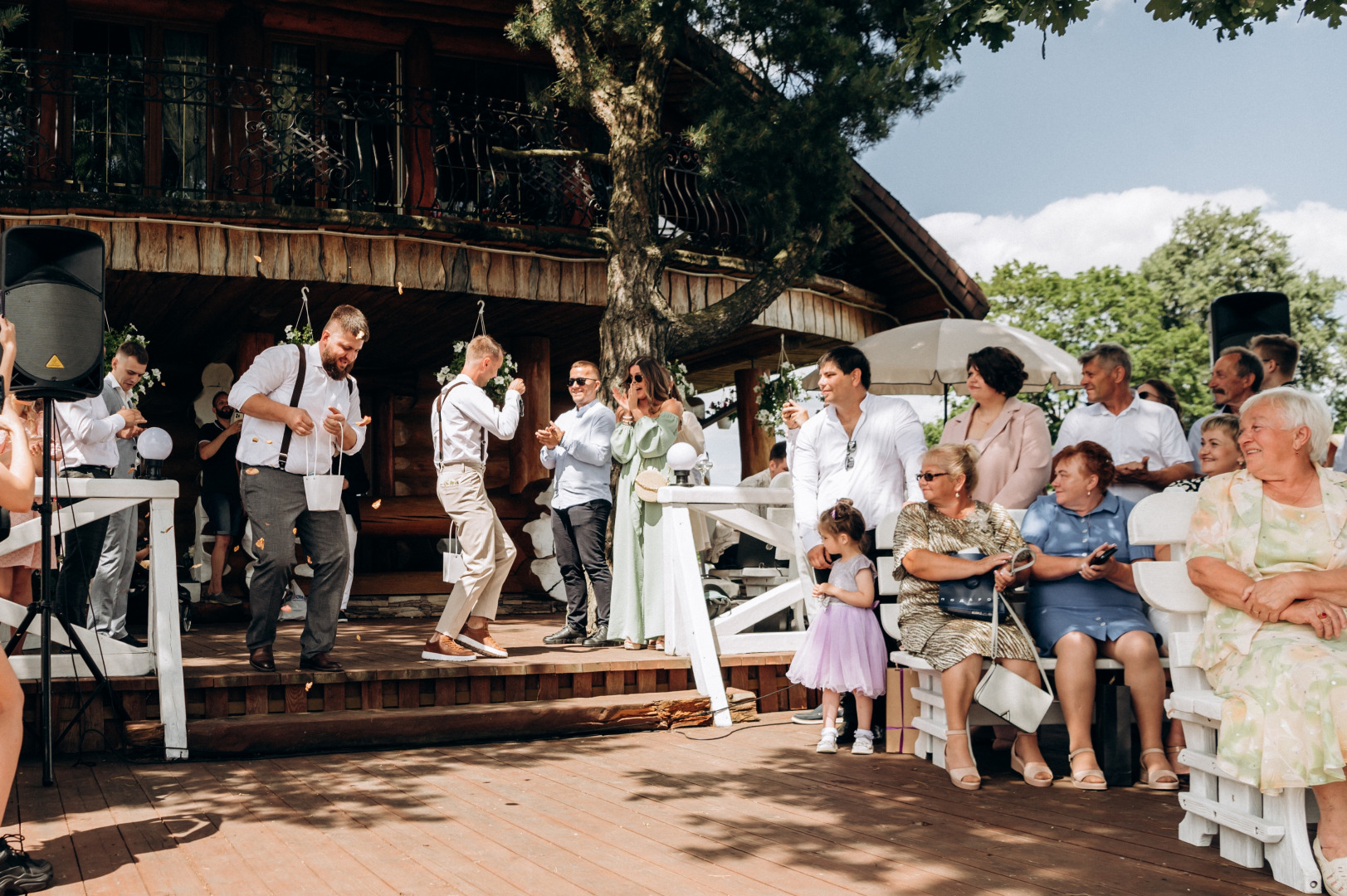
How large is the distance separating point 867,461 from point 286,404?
2.64 m

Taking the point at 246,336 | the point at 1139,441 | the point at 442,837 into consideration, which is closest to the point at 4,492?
the point at 442,837

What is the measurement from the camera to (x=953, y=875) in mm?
3029

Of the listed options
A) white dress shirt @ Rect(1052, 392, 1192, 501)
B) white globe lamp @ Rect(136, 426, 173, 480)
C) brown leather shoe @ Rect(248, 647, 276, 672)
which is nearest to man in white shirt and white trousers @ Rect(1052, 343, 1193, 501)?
white dress shirt @ Rect(1052, 392, 1192, 501)

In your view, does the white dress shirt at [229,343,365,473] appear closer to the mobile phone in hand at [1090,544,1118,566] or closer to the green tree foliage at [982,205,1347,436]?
the mobile phone in hand at [1090,544,1118,566]

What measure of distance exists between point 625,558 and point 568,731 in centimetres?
128

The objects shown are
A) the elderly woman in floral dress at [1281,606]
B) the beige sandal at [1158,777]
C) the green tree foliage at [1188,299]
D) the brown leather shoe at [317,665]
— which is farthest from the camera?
the green tree foliage at [1188,299]

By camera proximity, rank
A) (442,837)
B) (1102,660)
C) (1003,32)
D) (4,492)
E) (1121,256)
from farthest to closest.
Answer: (1121,256), (1003,32), (1102,660), (442,837), (4,492)

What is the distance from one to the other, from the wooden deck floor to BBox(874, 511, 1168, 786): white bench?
4.5 inches

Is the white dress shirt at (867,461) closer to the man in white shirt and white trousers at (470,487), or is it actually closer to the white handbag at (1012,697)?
the white handbag at (1012,697)

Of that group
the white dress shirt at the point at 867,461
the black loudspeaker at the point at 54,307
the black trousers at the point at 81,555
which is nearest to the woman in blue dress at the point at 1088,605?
the white dress shirt at the point at 867,461

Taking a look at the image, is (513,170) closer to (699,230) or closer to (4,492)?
(699,230)

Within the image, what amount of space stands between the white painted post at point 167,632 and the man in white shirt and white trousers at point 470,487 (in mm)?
1241

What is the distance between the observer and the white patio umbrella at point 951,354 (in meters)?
9.09

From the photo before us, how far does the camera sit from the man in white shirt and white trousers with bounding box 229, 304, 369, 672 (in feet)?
16.7
